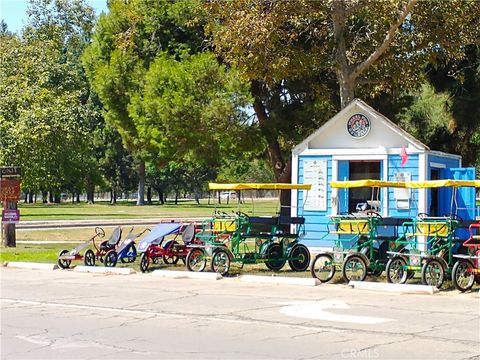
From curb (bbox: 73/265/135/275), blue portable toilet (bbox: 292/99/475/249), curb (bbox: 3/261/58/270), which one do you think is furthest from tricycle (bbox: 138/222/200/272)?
blue portable toilet (bbox: 292/99/475/249)

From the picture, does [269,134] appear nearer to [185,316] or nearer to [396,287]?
[396,287]

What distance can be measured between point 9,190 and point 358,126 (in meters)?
11.8

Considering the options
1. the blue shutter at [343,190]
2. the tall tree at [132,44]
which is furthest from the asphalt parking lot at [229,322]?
the tall tree at [132,44]

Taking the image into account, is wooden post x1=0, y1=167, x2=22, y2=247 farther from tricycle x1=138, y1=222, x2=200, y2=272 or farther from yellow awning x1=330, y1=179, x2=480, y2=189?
yellow awning x1=330, y1=179, x2=480, y2=189

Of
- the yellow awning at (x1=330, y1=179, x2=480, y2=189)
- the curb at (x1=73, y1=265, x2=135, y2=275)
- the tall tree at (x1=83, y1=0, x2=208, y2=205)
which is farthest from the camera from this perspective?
the tall tree at (x1=83, y1=0, x2=208, y2=205)

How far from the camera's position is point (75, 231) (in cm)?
3528

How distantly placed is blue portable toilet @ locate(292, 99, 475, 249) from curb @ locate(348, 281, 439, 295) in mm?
5288

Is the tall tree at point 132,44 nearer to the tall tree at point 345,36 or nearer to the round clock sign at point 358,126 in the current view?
the tall tree at point 345,36

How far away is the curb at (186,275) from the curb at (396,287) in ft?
11.2

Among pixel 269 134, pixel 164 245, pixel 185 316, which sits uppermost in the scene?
pixel 269 134

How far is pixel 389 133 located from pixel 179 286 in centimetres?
868

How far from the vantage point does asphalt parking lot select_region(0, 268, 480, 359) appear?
9.55 meters

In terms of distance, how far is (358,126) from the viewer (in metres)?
23.2

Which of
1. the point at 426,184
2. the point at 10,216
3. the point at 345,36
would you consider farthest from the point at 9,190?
the point at 426,184
